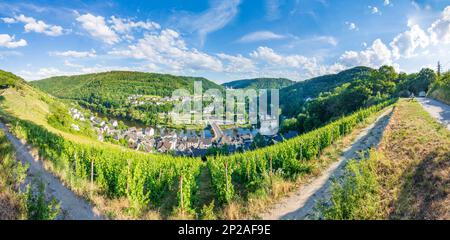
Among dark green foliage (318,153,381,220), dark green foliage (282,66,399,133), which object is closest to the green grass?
dark green foliage (318,153,381,220)

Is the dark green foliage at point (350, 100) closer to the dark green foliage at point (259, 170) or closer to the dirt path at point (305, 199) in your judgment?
the dark green foliage at point (259, 170)

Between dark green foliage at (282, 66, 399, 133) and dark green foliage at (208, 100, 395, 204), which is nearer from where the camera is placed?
dark green foliage at (208, 100, 395, 204)

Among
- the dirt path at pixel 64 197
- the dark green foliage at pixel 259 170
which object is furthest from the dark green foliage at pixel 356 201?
the dirt path at pixel 64 197

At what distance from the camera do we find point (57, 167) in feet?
45.1

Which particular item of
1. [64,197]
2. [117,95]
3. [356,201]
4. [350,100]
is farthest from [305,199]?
[117,95]

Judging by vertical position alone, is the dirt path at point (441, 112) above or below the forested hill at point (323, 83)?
below

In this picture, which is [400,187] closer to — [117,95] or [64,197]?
[64,197]

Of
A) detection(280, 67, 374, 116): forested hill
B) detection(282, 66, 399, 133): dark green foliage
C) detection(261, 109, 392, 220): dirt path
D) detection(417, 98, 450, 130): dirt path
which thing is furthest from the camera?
detection(280, 67, 374, 116): forested hill

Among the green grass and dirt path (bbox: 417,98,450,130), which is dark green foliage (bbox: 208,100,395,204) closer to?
the green grass
